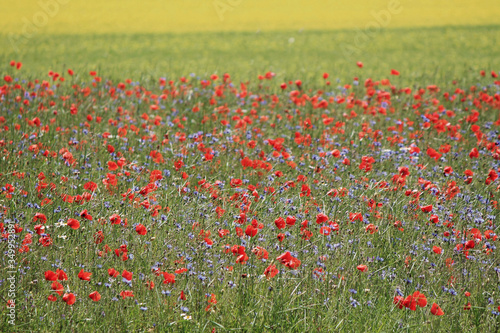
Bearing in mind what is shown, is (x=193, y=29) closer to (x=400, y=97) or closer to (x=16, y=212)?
(x=400, y=97)

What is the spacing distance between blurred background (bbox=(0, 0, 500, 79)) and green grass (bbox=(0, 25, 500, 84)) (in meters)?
0.03

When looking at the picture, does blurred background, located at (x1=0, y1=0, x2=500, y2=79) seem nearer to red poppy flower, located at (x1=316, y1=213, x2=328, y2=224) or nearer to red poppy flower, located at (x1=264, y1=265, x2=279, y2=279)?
red poppy flower, located at (x1=316, y1=213, x2=328, y2=224)

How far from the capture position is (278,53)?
13930 millimetres

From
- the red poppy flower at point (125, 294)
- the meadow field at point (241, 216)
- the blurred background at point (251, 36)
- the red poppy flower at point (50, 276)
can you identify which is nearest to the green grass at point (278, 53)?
the blurred background at point (251, 36)

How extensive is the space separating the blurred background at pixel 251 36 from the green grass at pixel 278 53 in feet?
0.09

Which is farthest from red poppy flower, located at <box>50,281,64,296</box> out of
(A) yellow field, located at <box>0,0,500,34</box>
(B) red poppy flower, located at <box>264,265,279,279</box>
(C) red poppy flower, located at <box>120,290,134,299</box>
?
(A) yellow field, located at <box>0,0,500,34</box>

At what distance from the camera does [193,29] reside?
18.5 m

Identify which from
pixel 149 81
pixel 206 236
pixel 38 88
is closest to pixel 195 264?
pixel 206 236

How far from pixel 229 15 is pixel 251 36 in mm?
5474

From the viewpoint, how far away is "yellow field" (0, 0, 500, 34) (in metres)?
18.8

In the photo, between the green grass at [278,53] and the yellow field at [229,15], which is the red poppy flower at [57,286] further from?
the yellow field at [229,15]

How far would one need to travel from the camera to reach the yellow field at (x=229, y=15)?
18.8m

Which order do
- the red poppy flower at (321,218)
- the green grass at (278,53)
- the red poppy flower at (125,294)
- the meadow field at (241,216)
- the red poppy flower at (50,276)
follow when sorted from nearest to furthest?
A: the red poppy flower at (50,276)
the red poppy flower at (125,294)
the meadow field at (241,216)
the red poppy flower at (321,218)
the green grass at (278,53)

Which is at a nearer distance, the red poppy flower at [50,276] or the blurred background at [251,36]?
the red poppy flower at [50,276]
